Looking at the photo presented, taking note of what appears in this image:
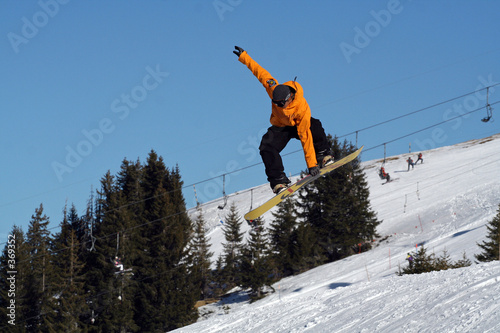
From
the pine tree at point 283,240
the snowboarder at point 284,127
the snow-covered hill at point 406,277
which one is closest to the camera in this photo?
the snowboarder at point 284,127

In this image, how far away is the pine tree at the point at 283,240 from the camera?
45.2 meters

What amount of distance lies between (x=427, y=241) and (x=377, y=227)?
12.2m

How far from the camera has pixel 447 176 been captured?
61.6 meters

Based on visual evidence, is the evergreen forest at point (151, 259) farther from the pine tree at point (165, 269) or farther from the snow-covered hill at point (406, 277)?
the snow-covered hill at point (406, 277)

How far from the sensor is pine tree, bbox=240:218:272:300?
42031 millimetres

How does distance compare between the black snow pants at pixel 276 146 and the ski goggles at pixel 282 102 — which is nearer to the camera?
the ski goggles at pixel 282 102

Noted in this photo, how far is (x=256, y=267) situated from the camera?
1661 inches

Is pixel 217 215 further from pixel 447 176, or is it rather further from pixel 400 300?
pixel 400 300

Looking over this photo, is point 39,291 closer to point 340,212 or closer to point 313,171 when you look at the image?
point 340,212

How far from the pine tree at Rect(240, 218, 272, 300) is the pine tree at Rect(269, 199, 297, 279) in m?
1.39

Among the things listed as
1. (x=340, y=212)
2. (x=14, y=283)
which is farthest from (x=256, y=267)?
(x=14, y=283)

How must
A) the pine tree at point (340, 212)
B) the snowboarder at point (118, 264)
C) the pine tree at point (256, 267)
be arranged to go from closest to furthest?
the pine tree at point (256, 267)
the snowboarder at point (118, 264)
the pine tree at point (340, 212)

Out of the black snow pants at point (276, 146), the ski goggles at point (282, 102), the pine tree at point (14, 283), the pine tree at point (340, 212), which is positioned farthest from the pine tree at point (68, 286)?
the ski goggles at point (282, 102)

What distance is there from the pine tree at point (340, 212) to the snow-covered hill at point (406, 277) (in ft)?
7.25
